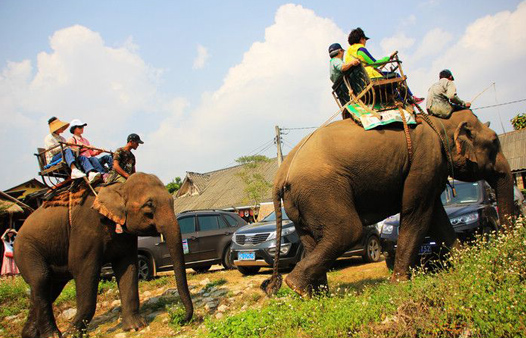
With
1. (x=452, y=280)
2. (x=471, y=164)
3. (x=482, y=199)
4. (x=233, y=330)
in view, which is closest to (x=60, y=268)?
(x=233, y=330)

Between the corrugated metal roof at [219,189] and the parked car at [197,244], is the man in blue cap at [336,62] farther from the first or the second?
the corrugated metal roof at [219,189]

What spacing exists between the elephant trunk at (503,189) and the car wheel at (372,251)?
206 inches

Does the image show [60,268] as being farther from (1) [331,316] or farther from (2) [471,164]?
(2) [471,164]

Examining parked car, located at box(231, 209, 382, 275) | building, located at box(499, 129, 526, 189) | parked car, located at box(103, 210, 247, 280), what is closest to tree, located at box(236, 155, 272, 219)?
building, located at box(499, 129, 526, 189)

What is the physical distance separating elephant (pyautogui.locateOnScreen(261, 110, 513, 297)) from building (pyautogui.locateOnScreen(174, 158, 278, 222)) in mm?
23913

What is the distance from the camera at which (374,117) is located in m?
5.63

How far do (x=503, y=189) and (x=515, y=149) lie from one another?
2870 cm

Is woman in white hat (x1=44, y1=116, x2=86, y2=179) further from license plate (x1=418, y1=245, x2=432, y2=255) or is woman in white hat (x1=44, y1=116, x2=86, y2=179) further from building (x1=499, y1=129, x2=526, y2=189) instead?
building (x1=499, y1=129, x2=526, y2=189)

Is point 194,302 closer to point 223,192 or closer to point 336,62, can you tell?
point 336,62

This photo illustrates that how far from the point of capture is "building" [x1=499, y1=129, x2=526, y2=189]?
93.0 ft

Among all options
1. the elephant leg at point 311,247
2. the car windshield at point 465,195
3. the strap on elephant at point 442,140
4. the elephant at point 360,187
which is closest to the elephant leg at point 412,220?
the elephant at point 360,187

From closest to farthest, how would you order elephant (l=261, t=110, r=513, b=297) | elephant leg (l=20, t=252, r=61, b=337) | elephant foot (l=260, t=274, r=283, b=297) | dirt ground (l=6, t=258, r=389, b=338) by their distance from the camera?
elephant (l=261, t=110, r=513, b=297)
elephant foot (l=260, t=274, r=283, b=297)
elephant leg (l=20, t=252, r=61, b=337)
dirt ground (l=6, t=258, r=389, b=338)

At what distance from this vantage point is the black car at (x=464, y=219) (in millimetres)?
7328

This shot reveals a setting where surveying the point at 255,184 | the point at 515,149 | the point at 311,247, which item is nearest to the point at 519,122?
the point at 515,149
